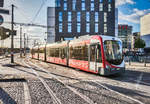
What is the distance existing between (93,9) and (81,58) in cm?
3661

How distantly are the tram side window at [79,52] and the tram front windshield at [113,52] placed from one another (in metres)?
1.95

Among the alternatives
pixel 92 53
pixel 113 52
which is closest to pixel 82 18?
pixel 92 53

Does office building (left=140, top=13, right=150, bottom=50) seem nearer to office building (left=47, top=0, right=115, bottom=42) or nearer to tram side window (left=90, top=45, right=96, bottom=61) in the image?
office building (left=47, top=0, right=115, bottom=42)

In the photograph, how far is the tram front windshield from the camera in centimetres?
852

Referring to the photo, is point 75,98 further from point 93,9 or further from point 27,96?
point 93,9

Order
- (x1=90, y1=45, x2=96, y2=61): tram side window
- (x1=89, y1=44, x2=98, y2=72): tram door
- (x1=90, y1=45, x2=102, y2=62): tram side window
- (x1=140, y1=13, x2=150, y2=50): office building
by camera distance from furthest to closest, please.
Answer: (x1=140, y1=13, x2=150, y2=50): office building
(x1=90, y1=45, x2=96, y2=61): tram side window
(x1=89, y1=44, x2=98, y2=72): tram door
(x1=90, y1=45, x2=102, y2=62): tram side window

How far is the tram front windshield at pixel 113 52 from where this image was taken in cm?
852

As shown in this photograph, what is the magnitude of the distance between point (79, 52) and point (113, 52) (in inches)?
127

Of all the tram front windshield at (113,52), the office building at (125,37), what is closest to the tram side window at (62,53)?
the tram front windshield at (113,52)

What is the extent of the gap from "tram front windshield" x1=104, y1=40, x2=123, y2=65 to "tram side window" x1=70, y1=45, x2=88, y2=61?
1.95m

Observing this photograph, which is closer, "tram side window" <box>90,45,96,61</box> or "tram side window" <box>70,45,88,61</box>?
"tram side window" <box>90,45,96,61</box>

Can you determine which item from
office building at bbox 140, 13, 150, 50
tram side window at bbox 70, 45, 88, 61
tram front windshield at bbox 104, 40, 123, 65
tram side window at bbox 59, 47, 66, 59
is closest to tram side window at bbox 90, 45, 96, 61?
tram side window at bbox 70, 45, 88, 61

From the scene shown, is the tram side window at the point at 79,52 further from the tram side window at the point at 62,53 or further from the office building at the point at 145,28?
the office building at the point at 145,28

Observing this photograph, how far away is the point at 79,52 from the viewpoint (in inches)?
440
